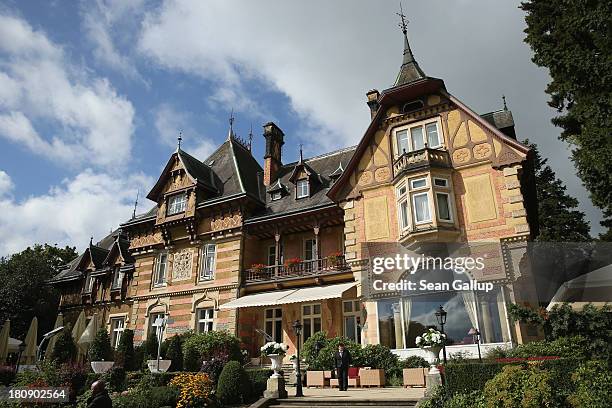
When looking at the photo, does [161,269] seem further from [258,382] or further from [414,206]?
[414,206]

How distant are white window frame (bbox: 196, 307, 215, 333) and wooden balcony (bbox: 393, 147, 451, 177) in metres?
11.1

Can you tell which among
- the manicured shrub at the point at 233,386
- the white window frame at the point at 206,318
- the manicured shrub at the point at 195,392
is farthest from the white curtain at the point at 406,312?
the white window frame at the point at 206,318

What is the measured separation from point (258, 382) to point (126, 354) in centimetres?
727

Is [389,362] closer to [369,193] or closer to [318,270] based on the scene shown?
[318,270]

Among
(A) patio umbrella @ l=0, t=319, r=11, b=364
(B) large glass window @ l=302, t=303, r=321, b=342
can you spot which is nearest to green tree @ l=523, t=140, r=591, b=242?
(B) large glass window @ l=302, t=303, r=321, b=342

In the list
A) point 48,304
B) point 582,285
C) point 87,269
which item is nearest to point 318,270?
point 582,285

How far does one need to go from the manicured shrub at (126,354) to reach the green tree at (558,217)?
2464cm

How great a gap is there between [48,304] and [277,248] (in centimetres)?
2394

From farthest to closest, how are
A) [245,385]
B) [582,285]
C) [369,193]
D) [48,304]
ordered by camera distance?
[48,304] → [369,193] → [582,285] → [245,385]

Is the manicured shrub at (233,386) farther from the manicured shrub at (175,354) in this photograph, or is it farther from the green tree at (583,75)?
the green tree at (583,75)

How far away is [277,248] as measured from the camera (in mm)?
20906

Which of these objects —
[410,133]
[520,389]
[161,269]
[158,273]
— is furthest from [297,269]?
[520,389]

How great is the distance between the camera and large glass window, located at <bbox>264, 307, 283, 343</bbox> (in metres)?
20.3

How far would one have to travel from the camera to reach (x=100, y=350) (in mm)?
16844
